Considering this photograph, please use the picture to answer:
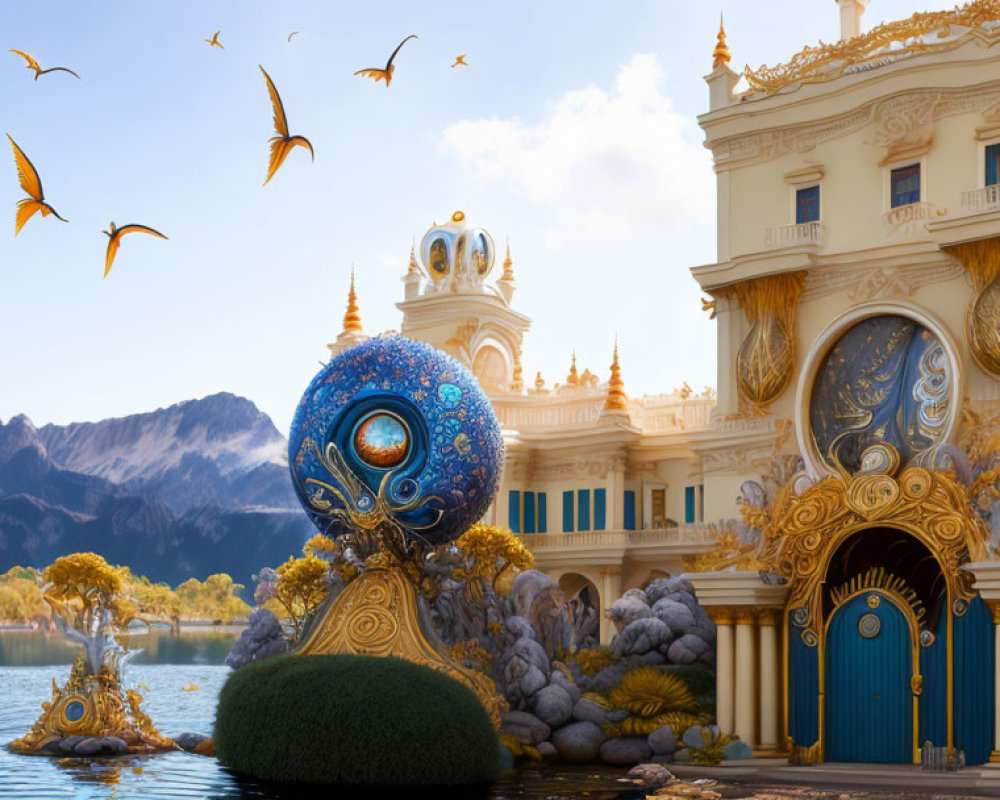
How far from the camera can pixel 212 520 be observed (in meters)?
115

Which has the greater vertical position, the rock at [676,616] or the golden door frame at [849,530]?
the golden door frame at [849,530]

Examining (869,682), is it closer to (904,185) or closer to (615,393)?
(904,185)

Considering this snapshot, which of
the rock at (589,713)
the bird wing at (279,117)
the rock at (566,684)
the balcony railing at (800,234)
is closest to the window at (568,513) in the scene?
the balcony railing at (800,234)

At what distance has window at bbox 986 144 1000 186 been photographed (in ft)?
82.3

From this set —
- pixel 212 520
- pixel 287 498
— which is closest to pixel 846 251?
pixel 212 520

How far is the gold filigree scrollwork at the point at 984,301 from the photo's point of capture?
855 inches

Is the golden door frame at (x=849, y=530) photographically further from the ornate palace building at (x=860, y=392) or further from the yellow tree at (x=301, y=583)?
the yellow tree at (x=301, y=583)

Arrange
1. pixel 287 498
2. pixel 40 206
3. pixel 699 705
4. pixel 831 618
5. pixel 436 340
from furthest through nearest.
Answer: pixel 287 498, pixel 436 340, pixel 699 705, pixel 831 618, pixel 40 206

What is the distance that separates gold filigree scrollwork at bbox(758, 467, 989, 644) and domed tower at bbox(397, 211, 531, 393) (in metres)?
17.2

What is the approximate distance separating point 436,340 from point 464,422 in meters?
15.6

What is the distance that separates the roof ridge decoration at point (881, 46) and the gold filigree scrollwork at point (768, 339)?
4.45 m

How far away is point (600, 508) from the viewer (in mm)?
34438

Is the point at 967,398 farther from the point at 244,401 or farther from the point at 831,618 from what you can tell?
the point at 244,401

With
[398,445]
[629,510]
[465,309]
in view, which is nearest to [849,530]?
[398,445]
